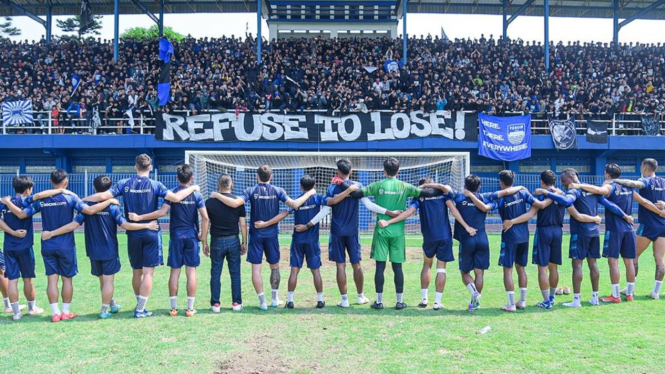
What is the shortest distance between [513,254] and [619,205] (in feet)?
7.16

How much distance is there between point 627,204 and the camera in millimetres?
8555

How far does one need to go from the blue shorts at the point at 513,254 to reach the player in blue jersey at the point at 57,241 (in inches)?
210

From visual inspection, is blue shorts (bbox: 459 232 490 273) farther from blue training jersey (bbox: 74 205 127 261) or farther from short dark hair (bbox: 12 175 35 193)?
short dark hair (bbox: 12 175 35 193)

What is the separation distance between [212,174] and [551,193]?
1325 centimetres

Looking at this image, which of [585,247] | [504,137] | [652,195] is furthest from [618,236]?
[504,137]

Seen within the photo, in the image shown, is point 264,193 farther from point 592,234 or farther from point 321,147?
point 321,147

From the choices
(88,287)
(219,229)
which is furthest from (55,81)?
(219,229)

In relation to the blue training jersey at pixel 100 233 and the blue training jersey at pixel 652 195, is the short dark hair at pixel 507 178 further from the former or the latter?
the blue training jersey at pixel 100 233

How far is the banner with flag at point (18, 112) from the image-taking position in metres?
23.7

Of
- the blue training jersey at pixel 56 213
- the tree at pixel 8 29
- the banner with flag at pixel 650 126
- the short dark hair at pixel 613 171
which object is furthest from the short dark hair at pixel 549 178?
the tree at pixel 8 29

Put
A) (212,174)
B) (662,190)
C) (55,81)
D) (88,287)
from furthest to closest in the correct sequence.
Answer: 1. (55,81)
2. (212,174)
3. (88,287)
4. (662,190)

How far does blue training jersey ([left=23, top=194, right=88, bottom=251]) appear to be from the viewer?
7145 mm

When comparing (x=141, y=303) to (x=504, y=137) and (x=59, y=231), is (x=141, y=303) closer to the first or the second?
(x=59, y=231)

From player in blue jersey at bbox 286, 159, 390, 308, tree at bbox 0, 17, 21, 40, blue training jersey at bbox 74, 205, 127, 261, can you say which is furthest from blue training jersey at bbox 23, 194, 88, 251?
tree at bbox 0, 17, 21, 40
